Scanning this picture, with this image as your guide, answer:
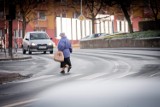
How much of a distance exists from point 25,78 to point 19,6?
39631 millimetres

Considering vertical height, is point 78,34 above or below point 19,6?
below

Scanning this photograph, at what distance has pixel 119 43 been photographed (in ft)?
114

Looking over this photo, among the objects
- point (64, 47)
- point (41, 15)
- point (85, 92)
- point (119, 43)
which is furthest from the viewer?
point (41, 15)

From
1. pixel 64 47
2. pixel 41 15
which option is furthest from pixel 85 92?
pixel 41 15

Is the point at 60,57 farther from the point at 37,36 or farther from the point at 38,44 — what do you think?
the point at 37,36

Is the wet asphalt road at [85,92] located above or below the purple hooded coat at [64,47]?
below

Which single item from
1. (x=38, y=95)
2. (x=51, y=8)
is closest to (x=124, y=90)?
(x=38, y=95)

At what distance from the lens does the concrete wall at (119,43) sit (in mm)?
31022

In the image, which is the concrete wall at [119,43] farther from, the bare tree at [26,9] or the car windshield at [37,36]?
the bare tree at [26,9]

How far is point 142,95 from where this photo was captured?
912 cm

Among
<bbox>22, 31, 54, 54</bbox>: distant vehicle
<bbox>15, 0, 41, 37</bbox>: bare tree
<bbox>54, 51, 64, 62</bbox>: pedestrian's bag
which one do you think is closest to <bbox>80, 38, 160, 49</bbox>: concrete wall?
<bbox>22, 31, 54, 54</bbox>: distant vehicle

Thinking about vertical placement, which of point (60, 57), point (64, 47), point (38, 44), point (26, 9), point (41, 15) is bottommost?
point (60, 57)

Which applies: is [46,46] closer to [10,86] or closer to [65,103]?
[10,86]

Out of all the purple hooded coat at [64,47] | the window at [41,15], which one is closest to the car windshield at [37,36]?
the purple hooded coat at [64,47]
